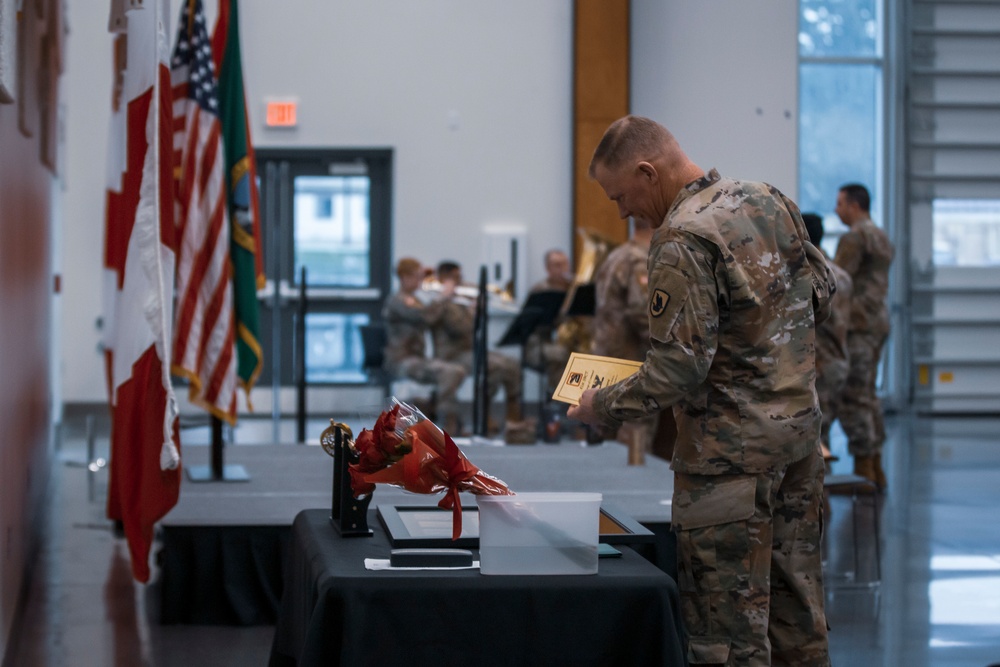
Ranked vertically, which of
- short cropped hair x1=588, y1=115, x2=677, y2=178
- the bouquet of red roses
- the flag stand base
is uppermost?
short cropped hair x1=588, y1=115, x2=677, y2=178

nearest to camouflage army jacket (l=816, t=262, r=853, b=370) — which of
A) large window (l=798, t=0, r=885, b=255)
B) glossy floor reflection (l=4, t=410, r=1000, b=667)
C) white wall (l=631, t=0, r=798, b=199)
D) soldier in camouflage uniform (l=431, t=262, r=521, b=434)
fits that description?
glossy floor reflection (l=4, t=410, r=1000, b=667)

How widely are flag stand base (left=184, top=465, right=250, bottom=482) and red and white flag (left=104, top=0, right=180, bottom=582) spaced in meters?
0.96

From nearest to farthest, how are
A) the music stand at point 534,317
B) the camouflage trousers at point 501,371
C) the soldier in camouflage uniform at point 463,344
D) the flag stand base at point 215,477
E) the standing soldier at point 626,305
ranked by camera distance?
the flag stand base at point 215,477, the standing soldier at point 626,305, the music stand at point 534,317, the soldier in camouflage uniform at point 463,344, the camouflage trousers at point 501,371

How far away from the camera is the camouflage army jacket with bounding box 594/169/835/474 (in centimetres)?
223

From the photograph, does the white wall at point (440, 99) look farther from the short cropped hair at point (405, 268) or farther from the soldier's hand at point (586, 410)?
the soldier's hand at point (586, 410)

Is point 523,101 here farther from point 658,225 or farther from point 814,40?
point 658,225

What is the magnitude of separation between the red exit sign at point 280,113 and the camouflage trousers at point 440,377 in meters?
3.20

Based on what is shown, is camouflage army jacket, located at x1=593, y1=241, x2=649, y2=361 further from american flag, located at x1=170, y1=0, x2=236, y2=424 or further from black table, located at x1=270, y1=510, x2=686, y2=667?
black table, located at x1=270, y1=510, x2=686, y2=667

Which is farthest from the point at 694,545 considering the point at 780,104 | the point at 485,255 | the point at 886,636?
the point at 780,104

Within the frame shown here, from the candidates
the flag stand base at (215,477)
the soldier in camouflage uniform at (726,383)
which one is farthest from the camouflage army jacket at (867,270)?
the soldier in camouflage uniform at (726,383)

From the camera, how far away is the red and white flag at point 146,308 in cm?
385

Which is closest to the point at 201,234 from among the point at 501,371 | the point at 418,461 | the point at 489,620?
the point at 418,461

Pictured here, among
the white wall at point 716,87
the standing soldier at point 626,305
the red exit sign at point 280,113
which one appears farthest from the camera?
the white wall at point 716,87

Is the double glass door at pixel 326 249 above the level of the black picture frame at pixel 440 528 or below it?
above
